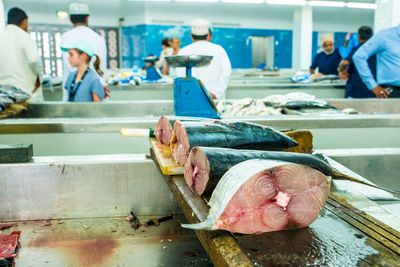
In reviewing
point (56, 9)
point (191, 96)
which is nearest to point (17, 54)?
point (191, 96)

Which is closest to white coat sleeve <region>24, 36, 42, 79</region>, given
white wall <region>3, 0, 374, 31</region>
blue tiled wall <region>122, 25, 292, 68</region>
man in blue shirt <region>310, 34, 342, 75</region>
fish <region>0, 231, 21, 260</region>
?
fish <region>0, 231, 21, 260</region>

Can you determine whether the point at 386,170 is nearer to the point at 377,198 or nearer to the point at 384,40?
the point at 377,198

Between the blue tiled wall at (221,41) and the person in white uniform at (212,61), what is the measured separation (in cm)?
1053

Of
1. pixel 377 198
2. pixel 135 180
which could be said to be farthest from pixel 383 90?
pixel 135 180

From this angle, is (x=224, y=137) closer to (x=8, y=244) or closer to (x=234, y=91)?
(x=8, y=244)

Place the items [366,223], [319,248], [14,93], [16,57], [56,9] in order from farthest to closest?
[56,9] < [16,57] < [14,93] < [366,223] < [319,248]

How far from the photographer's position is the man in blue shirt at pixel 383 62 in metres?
4.51

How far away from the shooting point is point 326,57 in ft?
23.8

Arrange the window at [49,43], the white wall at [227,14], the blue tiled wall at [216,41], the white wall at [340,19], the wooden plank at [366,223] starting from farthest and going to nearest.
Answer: the white wall at [340,19] < the white wall at [227,14] < the blue tiled wall at [216,41] < the window at [49,43] < the wooden plank at [366,223]

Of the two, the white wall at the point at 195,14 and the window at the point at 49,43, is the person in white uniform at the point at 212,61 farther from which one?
the window at the point at 49,43

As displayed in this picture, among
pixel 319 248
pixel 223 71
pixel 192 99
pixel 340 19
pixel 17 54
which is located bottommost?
pixel 319 248

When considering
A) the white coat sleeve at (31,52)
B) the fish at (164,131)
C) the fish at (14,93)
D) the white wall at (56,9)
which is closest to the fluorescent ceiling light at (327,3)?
the white wall at (56,9)

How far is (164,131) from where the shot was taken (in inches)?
70.1

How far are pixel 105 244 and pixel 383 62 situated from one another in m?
4.28
